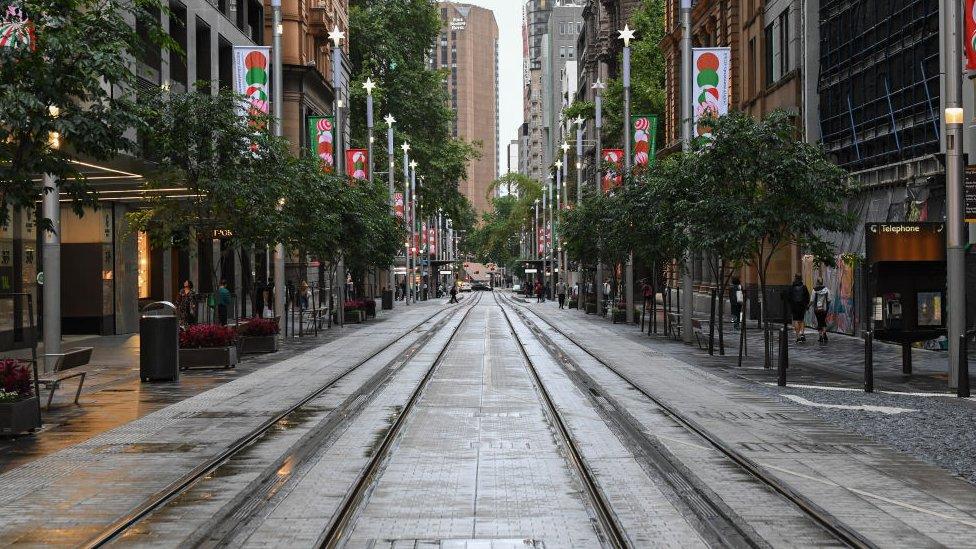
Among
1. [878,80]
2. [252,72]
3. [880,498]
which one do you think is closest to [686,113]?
[878,80]

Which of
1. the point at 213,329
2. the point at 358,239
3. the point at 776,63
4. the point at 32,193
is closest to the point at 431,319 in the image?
the point at 358,239

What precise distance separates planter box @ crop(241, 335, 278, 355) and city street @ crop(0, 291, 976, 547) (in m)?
10.1

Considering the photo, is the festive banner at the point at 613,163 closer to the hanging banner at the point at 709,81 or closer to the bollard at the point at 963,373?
the hanging banner at the point at 709,81

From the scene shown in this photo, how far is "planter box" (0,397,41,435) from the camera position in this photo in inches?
516

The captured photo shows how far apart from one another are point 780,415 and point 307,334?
2552cm

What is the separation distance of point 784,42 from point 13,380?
3529 centimetres

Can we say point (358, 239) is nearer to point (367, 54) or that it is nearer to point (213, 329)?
point (213, 329)

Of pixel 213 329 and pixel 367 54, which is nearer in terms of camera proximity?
pixel 213 329

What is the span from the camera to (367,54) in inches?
3071

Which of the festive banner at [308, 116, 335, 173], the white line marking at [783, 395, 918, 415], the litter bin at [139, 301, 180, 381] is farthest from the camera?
the festive banner at [308, 116, 335, 173]

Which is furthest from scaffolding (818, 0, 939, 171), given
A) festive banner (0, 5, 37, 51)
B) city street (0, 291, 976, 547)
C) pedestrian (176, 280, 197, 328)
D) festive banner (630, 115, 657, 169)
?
festive banner (0, 5, 37, 51)

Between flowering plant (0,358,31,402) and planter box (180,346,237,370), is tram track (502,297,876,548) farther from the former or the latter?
flowering plant (0,358,31,402)

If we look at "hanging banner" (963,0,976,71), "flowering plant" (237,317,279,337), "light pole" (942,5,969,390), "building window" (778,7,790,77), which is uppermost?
"building window" (778,7,790,77)

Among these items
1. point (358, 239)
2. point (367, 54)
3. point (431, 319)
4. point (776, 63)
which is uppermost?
point (367, 54)
